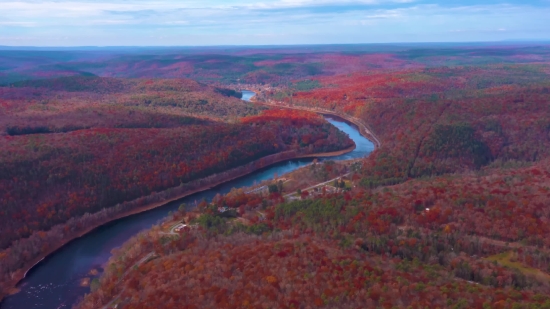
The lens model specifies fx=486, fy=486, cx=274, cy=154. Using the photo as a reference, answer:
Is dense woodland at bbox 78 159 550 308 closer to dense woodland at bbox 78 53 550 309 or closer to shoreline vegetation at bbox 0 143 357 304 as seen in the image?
dense woodland at bbox 78 53 550 309

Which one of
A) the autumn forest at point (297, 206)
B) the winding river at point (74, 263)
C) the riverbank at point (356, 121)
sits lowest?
the riverbank at point (356, 121)

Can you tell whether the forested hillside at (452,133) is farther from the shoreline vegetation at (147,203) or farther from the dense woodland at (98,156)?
the shoreline vegetation at (147,203)

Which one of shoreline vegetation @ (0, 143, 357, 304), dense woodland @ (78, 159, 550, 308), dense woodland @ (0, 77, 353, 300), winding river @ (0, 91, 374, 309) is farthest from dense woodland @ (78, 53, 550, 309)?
dense woodland @ (0, 77, 353, 300)

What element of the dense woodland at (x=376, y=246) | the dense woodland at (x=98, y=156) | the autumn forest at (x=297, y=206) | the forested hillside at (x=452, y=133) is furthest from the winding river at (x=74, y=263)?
the forested hillside at (x=452, y=133)

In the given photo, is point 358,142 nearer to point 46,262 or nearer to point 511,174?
point 511,174

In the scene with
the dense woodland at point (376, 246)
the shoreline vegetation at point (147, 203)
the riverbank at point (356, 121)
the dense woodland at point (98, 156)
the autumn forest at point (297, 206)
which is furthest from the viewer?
the riverbank at point (356, 121)

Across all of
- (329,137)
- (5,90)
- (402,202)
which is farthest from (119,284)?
(5,90)

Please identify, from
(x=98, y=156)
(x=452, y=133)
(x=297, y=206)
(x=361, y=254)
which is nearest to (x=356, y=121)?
(x=452, y=133)
